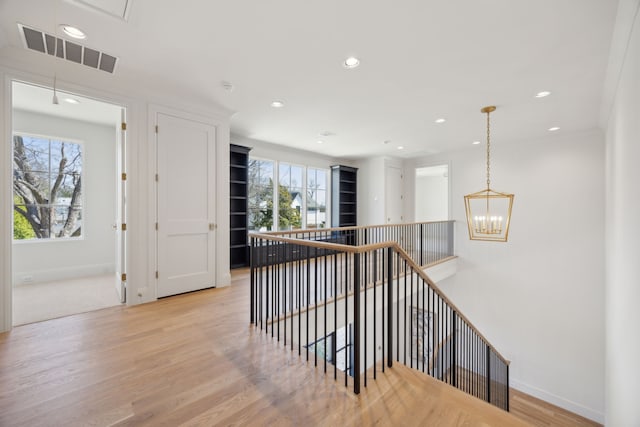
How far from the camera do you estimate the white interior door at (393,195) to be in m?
7.09

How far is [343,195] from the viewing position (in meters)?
7.41

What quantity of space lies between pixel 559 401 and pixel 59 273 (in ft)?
31.3

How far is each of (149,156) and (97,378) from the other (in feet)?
8.23

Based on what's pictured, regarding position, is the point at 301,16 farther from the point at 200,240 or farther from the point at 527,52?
the point at 200,240

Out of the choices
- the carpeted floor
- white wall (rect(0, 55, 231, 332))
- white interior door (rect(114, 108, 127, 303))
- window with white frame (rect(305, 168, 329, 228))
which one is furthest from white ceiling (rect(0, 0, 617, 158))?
window with white frame (rect(305, 168, 329, 228))

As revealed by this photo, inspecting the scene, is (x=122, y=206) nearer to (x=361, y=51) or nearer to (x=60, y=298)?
(x=60, y=298)

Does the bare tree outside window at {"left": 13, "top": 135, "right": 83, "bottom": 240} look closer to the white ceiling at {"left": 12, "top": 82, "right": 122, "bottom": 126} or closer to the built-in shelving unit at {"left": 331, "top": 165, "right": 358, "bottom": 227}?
the white ceiling at {"left": 12, "top": 82, "right": 122, "bottom": 126}

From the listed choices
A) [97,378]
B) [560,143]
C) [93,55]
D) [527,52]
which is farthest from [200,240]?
[560,143]

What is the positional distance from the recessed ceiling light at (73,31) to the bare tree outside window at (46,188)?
11.1ft

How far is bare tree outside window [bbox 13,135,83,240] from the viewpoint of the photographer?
169 inches

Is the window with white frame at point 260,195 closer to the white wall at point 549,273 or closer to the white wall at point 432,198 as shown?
the white wall at point 549,273

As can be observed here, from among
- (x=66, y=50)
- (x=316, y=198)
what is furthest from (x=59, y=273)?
(x=316, y=198)

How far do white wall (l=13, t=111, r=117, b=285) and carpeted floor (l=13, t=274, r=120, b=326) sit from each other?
0.33m

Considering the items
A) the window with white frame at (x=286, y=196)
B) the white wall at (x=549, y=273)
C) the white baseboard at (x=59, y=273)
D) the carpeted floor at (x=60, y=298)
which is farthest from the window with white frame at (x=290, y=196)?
the white wall at (x=549, y=273)
